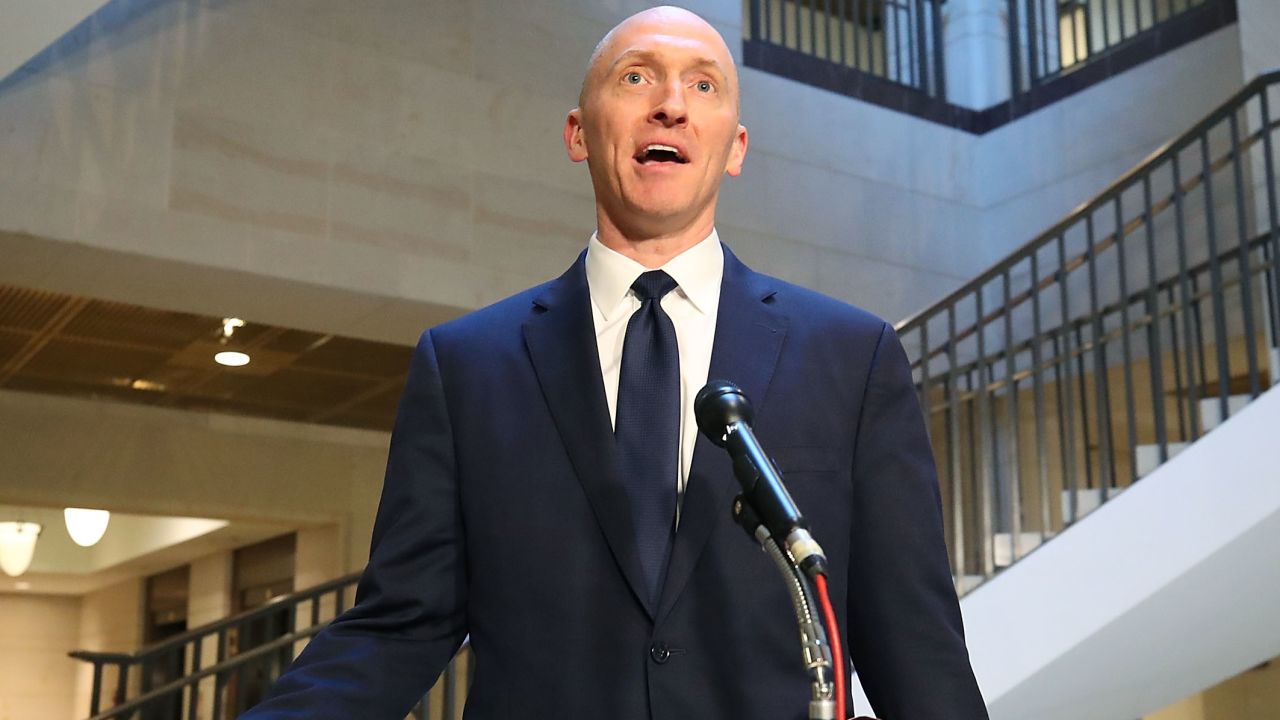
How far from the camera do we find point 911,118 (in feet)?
26.6

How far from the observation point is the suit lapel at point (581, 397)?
1.30 meters

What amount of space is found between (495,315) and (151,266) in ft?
14.1

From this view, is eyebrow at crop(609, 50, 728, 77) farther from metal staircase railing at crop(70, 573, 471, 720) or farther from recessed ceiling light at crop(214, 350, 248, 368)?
recessed ceiling light at crop(214, 350, 248, 368)

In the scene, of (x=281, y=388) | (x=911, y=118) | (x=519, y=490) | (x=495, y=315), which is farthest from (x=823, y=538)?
(x=281, y=388)

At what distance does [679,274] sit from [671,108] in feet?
0.54

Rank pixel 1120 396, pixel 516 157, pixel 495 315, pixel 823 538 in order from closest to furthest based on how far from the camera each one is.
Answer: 1. pixel 823 538
2. pixel 495 315
3. pixel 516 157
4. pixel 1120 396

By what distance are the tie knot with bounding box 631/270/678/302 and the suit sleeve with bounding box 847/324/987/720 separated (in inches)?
8.6

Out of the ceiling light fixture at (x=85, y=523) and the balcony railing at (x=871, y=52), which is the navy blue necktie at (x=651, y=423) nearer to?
the balcony railing at (x=871, y=52)

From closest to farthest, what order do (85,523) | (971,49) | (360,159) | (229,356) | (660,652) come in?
(660,652), (360,159), (229,356), (971,49), (85,523)

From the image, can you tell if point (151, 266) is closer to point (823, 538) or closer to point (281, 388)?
point (281, 388)

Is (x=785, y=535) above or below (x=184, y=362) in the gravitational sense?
below

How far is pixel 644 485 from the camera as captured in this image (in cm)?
134

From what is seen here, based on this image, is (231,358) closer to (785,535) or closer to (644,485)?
(644,485)

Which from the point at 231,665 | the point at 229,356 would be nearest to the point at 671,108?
the point at 231,665
